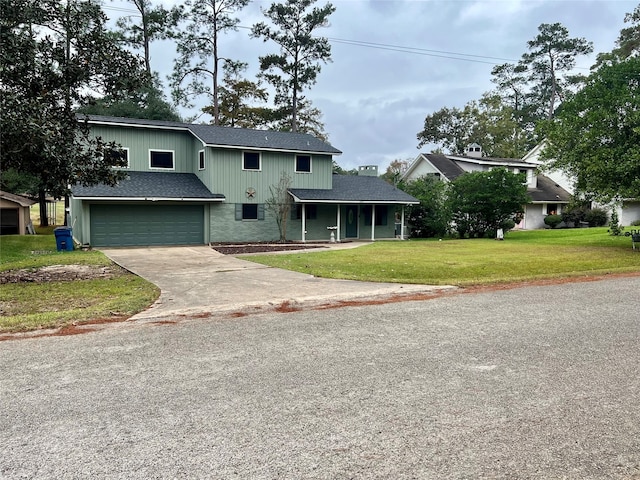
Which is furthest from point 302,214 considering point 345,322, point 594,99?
point 345,322

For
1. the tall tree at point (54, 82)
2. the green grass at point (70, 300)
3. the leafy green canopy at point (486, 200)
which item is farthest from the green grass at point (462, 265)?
the leafy green canopy at point (486, 200)

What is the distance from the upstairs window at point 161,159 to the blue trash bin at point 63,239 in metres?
6.29

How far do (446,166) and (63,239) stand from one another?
84.4 feet

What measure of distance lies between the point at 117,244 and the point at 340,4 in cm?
2588

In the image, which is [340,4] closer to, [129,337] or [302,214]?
[302,214]

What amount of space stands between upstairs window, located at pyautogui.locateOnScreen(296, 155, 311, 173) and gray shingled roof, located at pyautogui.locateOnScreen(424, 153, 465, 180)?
12.2 meters

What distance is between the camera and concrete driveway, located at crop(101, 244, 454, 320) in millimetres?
7352

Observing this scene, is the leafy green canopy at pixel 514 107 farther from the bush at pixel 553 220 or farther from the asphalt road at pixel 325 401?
the asphalt road at pixel 325 401

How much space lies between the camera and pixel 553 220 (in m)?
32.4

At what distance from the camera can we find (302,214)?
22875 mm

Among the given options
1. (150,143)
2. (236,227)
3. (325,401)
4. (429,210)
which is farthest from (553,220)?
(325,401)

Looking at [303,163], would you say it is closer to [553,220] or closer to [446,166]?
[446,166]

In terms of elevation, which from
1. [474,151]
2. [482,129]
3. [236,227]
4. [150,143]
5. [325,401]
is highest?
[482,129]

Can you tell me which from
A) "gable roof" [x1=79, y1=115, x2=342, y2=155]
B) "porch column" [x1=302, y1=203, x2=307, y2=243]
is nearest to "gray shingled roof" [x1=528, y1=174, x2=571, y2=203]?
"gable roof" [x1=79, y1=115, x2=342, y2=155]
